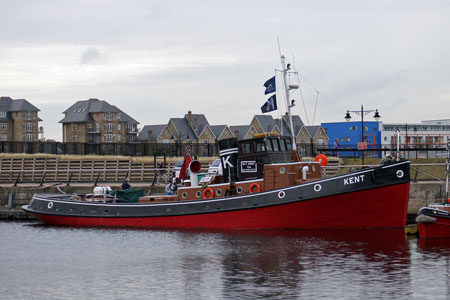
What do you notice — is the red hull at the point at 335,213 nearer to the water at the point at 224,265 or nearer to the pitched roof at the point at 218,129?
the water at the point at 224,265

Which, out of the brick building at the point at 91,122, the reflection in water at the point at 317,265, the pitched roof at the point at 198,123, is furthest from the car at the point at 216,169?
the brick building at the point at 91,122

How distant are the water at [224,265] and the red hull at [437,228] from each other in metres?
0.56

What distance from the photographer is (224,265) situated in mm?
24203

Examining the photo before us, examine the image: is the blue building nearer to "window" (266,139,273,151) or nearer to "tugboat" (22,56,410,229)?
"tugboat" (22,56,410,229)

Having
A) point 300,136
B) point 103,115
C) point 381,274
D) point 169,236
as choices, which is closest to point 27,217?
point 169,236

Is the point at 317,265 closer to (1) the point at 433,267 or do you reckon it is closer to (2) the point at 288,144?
(1) the point at 433,267

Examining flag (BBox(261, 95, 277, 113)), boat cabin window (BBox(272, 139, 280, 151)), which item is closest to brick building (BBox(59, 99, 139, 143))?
flag (BBox(261, 95, 277, 113))

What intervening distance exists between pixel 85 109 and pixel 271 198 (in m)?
114

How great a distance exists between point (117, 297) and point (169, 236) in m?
11.7

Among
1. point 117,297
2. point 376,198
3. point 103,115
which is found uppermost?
point 103,115

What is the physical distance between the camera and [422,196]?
37.3 meters

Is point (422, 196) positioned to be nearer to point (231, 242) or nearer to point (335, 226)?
point (335, 226)

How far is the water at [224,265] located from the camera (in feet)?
66.4

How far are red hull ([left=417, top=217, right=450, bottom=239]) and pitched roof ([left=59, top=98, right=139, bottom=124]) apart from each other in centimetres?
11525
